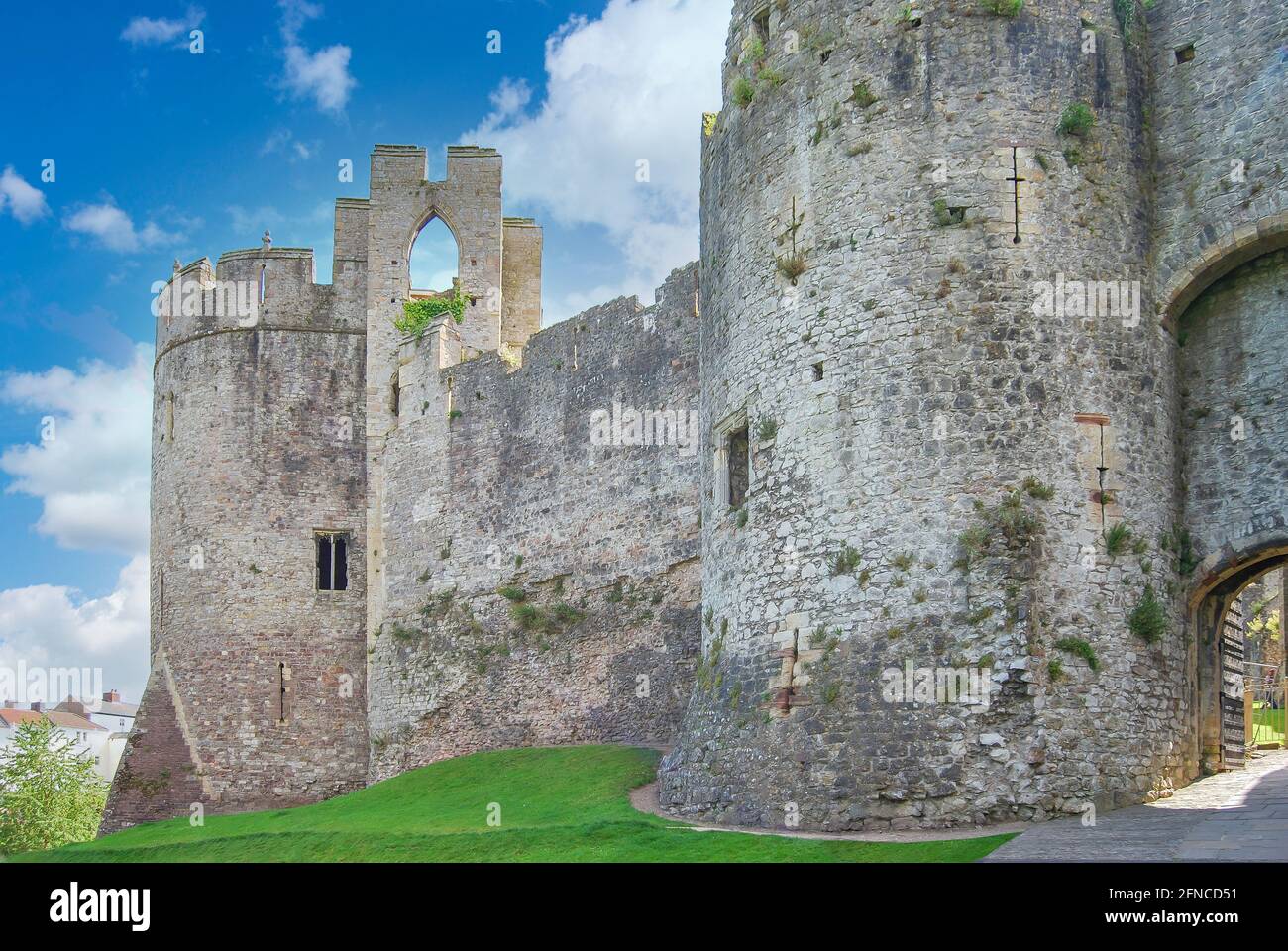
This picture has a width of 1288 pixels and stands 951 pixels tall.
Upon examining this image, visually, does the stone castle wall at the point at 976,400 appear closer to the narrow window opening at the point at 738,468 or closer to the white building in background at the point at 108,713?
the narrow window opening at the point at 738,468

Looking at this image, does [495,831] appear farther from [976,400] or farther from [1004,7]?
[1004,7]

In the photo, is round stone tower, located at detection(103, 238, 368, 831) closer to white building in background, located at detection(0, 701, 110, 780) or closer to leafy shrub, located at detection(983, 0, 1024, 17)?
leafy shrub, located at detection(983, 0, 1024, 17)

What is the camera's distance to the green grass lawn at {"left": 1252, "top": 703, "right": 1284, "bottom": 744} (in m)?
25.0

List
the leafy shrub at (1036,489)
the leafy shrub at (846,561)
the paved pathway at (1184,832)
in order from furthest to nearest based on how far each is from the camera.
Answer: the leafy shrub at (846,561) < the leafy shrub at (1036,489) < the paved pathway at (1184,832)

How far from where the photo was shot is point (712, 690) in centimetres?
1927

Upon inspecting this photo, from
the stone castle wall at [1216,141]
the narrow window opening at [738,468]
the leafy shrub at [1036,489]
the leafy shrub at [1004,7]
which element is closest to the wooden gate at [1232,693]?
the leafy shrub at [1036,489]

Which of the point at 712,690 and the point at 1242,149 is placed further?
the point at 712,690

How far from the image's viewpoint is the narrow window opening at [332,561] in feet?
112

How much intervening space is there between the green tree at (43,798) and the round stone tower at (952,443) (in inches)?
1004

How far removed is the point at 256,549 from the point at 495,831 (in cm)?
1597

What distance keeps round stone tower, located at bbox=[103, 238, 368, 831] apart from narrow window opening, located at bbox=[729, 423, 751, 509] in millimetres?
15990

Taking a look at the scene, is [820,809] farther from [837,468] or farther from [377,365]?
[377,365]
